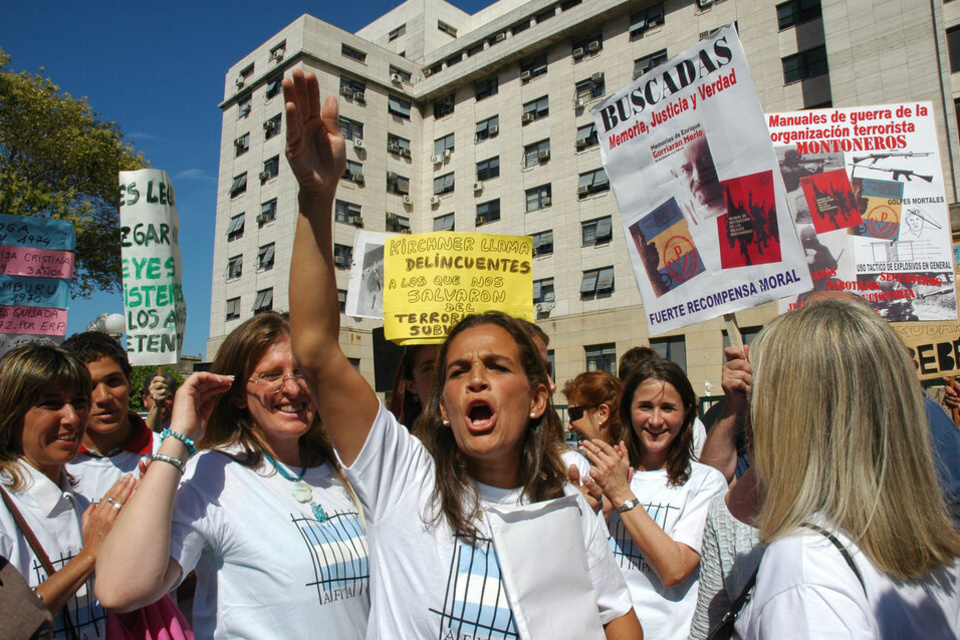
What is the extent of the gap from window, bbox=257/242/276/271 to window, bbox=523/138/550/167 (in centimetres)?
1353

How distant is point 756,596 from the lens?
1580 mm

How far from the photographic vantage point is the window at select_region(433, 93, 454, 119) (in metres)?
36.5

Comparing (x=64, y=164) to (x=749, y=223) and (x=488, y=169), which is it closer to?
(x=488, y=169)

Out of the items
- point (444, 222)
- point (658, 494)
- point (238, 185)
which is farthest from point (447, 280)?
point (238, 185)

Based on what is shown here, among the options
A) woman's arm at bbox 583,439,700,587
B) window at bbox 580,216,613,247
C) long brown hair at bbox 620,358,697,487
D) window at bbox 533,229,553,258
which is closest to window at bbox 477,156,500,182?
window at bbox 533,229,553,258

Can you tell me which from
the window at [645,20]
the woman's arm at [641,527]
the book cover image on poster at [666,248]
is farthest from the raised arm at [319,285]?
the window at [645,20]

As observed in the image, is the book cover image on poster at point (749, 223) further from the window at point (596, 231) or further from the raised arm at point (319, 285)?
the window at point (596, 231)

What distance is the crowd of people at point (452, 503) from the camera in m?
1.59

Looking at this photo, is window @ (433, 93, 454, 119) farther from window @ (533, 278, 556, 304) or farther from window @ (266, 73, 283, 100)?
window @ (533, 278, 556, 304)

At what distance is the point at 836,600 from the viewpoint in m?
1.44

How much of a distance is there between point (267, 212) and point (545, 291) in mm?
15290

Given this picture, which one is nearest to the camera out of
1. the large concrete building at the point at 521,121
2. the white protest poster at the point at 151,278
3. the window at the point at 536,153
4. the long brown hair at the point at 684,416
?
the long brown hair at the point at 684,416

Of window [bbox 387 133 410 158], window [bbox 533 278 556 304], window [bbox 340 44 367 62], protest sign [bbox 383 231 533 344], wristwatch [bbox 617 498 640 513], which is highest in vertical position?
window [bbox 340 44 367 62]

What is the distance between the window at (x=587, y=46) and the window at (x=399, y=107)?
34.2ft
